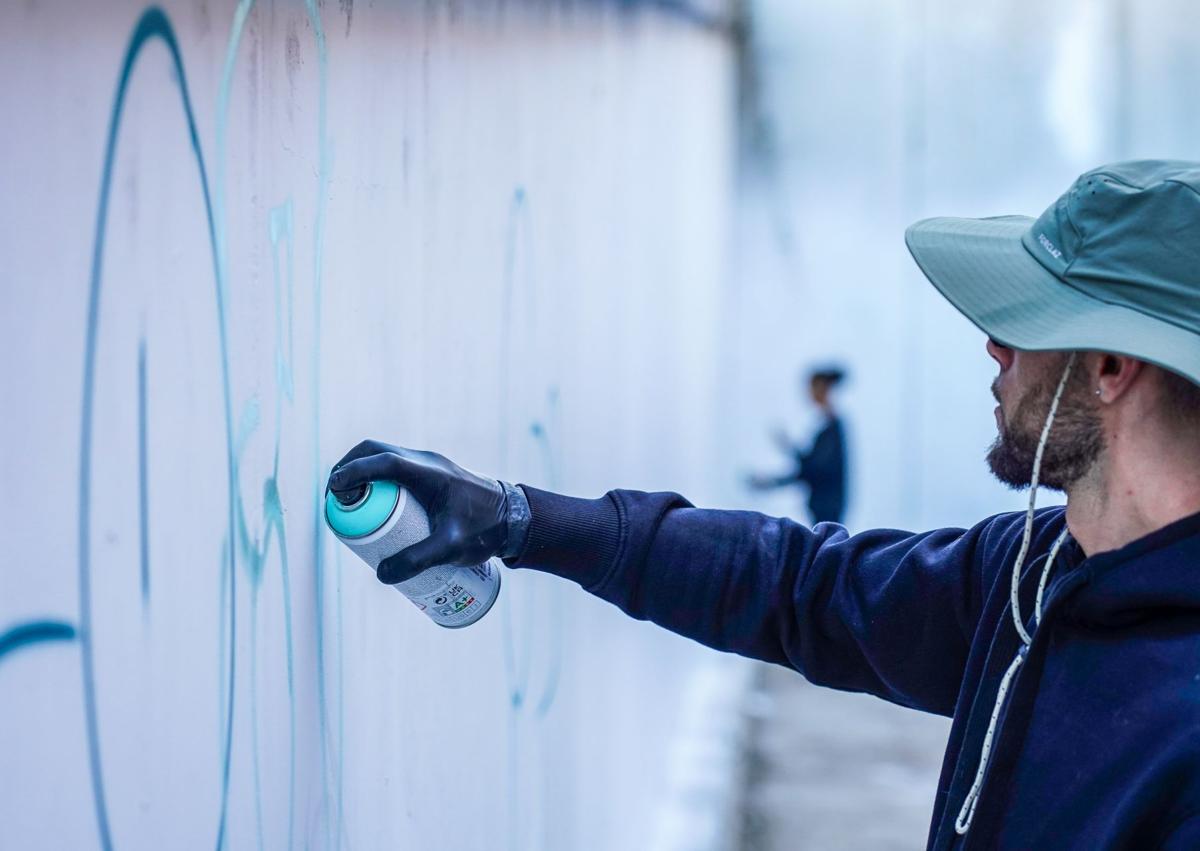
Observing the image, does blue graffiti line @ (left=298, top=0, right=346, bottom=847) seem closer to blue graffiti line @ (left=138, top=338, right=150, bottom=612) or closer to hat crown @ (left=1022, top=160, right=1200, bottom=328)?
blue graffiti line @ (left=138, top=338, right=150, bottom=612)

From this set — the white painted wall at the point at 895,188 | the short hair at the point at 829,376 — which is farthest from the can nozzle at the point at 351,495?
the white painted wall at the point at 895,188

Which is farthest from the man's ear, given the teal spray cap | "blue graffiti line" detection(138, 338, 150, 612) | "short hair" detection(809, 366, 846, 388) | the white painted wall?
the white painted wall

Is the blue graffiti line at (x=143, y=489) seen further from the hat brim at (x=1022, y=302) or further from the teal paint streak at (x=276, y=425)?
the hat brim at (x=1022, y=302)

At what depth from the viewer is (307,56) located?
1299 millimetres

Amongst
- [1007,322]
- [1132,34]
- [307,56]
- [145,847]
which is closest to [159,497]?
[145,847]

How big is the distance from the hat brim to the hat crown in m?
0.01

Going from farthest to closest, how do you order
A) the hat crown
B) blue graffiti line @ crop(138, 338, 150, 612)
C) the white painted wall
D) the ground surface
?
the white painted wall
the ground surface
the hat crown
blue graffiti line @ crop(138, 338, 150, 612)

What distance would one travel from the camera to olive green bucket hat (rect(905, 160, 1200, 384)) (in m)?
1.22

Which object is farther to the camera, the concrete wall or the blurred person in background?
the blurred person in background

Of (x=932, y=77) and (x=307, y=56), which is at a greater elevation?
(x=932, y=77)

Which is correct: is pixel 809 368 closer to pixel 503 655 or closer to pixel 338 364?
pixel 503 655

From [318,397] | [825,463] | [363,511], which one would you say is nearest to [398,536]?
[363,511]

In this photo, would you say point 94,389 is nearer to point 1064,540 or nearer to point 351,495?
point 351,495

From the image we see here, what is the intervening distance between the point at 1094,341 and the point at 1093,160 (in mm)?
8054
